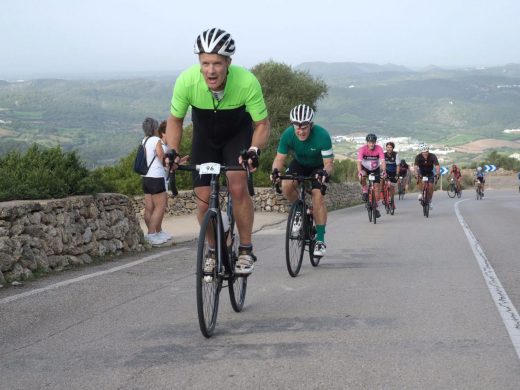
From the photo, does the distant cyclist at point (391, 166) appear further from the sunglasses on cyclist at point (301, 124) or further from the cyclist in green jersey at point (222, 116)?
the cyclist in green jersey at point (222, 116)

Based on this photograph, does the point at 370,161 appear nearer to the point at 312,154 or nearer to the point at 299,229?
the point at 312,154

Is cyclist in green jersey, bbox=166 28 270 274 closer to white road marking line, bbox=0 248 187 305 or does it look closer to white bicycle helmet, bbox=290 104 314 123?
white road marking line, bbox=0 248 187 305

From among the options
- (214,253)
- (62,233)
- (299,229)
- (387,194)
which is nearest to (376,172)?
(387,194)

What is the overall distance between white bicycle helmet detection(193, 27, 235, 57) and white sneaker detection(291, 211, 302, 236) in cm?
361

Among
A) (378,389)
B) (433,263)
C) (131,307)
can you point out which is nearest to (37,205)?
(131,307)

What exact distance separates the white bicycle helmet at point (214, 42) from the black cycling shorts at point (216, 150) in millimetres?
752

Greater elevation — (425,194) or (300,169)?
(300,169)

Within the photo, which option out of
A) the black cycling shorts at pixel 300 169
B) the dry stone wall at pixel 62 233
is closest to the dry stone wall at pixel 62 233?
the dry stone wall at pixel 62 233

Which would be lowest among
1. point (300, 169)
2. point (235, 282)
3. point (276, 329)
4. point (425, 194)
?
point (425, 194)

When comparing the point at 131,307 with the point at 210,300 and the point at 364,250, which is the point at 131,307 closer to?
the point at 210,300

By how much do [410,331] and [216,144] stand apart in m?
2.20

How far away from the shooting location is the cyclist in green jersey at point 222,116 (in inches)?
252

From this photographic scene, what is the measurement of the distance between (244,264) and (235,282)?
29 cm

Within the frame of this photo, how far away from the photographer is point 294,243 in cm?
945
